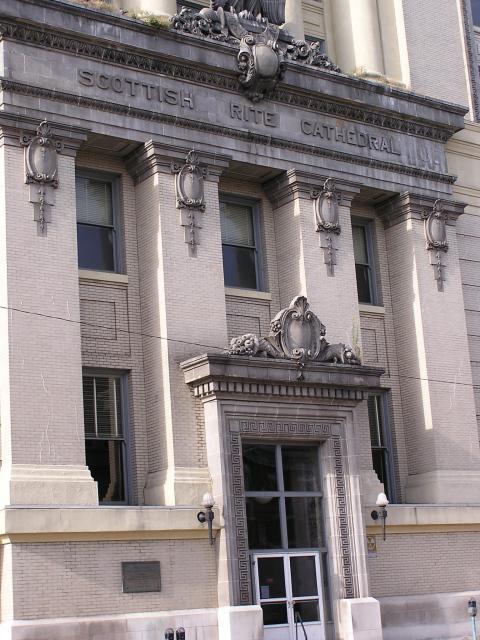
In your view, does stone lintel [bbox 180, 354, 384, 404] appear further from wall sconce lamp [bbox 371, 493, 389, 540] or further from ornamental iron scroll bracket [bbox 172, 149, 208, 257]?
ornamental iron scroll bracket [bbox 172, 149, 208, 257]

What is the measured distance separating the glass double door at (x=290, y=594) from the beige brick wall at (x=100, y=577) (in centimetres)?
137

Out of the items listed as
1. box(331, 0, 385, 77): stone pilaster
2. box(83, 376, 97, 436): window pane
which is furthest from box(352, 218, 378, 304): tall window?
box(83, 376, 97, 436): window pane

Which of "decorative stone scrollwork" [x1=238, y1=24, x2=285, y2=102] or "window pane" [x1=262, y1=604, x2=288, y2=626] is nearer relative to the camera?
"window pane" [x1=262, y1=604, x2=288, y2=626]

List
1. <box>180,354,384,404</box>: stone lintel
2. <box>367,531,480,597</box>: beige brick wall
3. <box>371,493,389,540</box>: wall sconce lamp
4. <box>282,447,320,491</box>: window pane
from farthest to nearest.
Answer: <box>367,531,480,597</box>: beige brick wall
<box>371,493,389,540</box>: wall sconce lamp
<box>282,447,320,491</box>: window pane
<box>180,354,384,404</box>: stone lintel

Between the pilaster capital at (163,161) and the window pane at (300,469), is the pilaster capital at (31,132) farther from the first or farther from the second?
the window pane at (300,469)

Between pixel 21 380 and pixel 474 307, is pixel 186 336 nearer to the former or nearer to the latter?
pixel 21 380

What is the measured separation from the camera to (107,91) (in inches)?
1007

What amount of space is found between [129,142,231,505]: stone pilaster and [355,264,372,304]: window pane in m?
5.06

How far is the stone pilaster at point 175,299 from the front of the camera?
24.4m

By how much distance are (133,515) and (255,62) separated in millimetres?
11160

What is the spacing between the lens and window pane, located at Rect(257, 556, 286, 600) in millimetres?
24594

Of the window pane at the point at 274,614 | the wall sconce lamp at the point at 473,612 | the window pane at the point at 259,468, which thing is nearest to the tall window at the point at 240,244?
the window pane at the point at 259,468

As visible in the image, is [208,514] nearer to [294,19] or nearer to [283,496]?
[283,496]

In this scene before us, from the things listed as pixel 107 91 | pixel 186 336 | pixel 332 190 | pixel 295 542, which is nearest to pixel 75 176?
pixel 107 91
